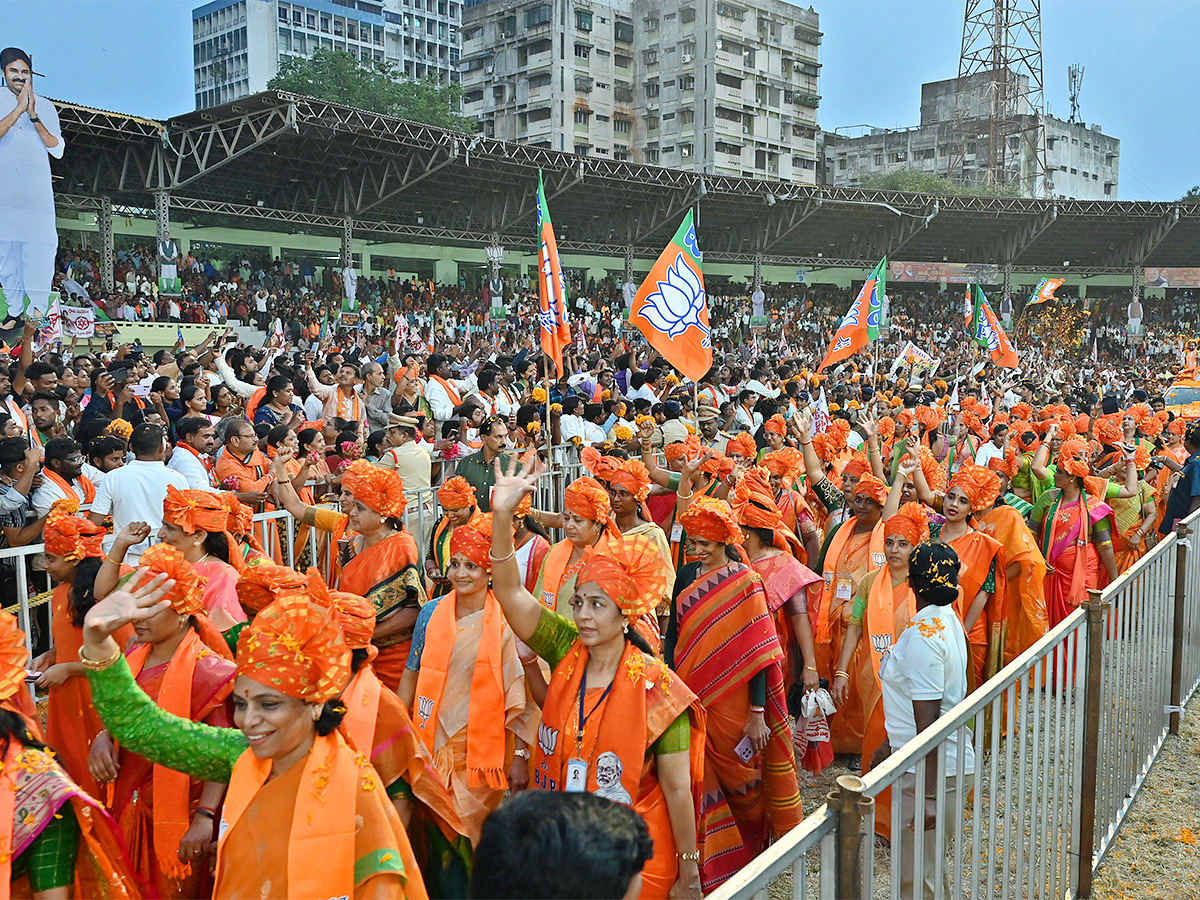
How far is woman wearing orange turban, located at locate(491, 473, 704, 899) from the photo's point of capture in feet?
9.07

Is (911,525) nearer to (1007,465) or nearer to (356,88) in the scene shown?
(1007,465)

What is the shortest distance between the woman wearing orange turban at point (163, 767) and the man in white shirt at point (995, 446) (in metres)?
6.79

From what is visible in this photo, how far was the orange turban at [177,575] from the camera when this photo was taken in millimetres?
2811

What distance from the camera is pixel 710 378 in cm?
1251

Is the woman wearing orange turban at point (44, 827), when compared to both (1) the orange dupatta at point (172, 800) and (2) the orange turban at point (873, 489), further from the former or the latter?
(2) the orange turban at point (873, 489)

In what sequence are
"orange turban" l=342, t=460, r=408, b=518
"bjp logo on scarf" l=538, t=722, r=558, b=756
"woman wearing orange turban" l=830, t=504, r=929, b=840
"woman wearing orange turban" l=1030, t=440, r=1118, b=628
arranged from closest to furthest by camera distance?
"bjp logo on scarf" l=538, t=722, r=558, b=756
"orange turban" l=342, t=460, r=408, b=518
"woman wearing orange turban" l=830, t=504, r=929, b=840
"woman wearing orange turban" l=1030, t=440, r=1118, b=628

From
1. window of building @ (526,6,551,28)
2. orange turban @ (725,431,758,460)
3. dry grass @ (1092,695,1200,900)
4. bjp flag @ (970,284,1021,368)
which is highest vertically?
window of building @ (526,6,551,28)

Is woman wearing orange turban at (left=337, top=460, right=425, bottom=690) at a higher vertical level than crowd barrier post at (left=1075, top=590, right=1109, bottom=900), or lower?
higher

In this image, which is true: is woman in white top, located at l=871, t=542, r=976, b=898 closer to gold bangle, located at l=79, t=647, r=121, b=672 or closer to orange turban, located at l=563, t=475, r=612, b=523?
orange turban, located at l=563, t=475, r=612, b=523

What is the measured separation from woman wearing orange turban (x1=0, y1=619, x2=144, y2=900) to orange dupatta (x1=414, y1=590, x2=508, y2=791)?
4.30 feet

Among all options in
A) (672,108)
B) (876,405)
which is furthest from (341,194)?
(672,108)

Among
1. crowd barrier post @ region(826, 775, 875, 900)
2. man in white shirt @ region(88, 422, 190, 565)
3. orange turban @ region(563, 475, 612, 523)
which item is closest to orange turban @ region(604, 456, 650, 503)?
orange turban @ region(563, 475, 612, 523)

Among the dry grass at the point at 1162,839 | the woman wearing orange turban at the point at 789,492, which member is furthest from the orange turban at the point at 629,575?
the woman wearing orange turban at the point at 789,492

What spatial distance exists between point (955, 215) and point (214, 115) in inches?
1082
